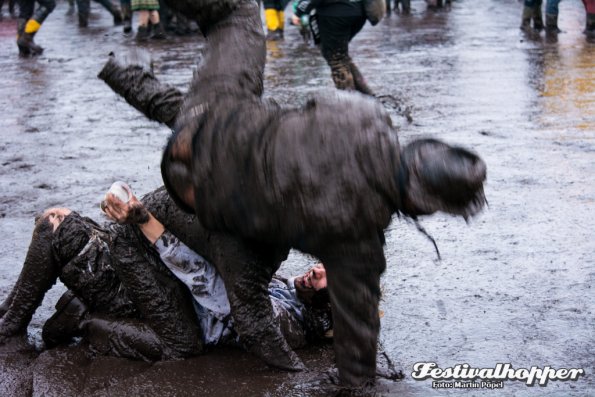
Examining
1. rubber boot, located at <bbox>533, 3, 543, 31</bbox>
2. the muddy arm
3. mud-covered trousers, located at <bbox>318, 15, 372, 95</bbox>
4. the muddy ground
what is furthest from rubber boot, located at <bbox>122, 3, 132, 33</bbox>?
the muddy arm

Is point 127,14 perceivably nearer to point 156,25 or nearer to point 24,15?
point 156,25

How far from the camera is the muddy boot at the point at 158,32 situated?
1727 centimetres

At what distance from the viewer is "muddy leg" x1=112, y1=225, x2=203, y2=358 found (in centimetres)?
371

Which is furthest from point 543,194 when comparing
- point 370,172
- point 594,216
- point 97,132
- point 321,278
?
point 97,132

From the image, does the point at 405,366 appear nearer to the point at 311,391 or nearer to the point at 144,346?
the point at 311,391

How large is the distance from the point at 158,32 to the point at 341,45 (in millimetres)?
9026

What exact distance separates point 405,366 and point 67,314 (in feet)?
4.93

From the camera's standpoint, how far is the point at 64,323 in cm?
397

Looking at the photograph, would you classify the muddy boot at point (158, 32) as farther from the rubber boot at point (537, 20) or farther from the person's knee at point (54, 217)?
the person's knee at point (54, 217)

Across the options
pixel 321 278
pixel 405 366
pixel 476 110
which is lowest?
pixel 476 110

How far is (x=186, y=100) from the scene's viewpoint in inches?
125

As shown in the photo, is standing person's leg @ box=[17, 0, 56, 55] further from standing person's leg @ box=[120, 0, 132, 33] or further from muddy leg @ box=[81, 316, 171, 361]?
muddy leg @ box=[81, 316, 171, 361]

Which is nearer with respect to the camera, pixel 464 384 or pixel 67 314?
pixel 464 384

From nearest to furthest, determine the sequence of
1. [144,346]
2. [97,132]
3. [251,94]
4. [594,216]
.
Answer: [251,94], [144,346], [594,216], [97,132]
